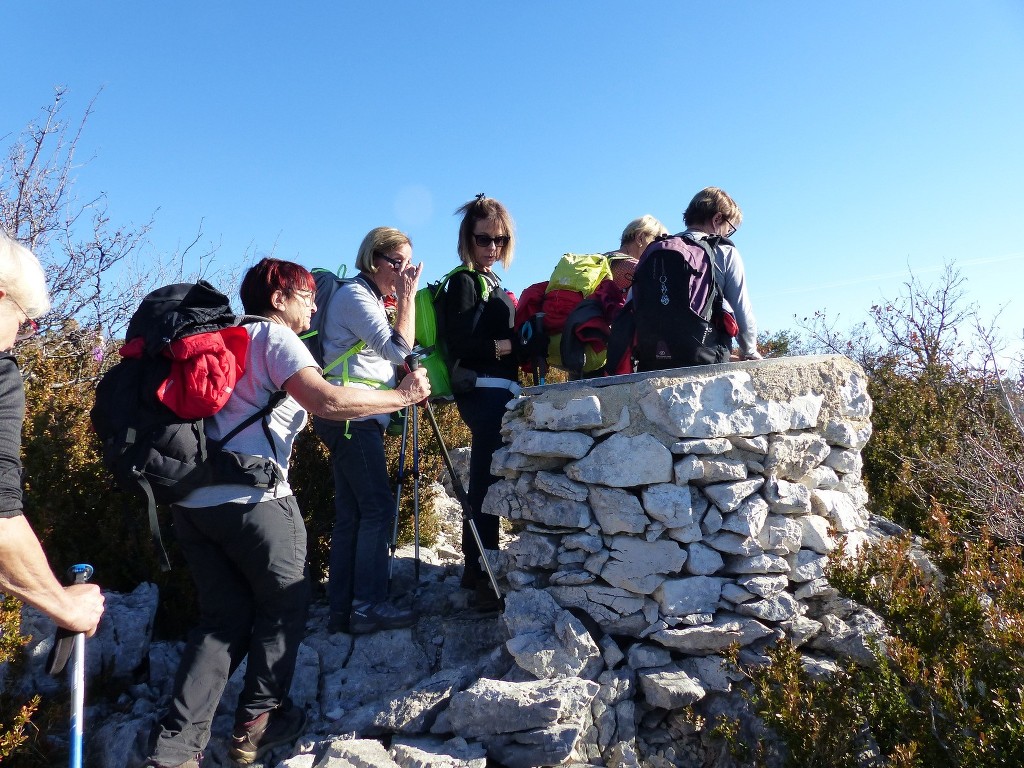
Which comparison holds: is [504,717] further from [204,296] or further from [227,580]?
[204,296]

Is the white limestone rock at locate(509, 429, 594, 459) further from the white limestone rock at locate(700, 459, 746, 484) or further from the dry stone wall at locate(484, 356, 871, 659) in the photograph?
the white limestone rock at locate(700, 459, 746, 484)

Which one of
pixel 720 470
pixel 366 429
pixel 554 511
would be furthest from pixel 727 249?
pixel 366 429

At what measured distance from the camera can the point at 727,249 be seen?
364 centimetres

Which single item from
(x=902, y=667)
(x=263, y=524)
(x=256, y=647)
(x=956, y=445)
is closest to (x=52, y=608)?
(x=263, y=524)

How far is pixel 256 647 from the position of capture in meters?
2.78

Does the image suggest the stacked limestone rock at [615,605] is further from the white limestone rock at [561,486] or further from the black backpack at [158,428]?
the black backpack at [158,428]

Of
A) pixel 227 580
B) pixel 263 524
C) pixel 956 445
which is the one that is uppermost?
pixel 956 445

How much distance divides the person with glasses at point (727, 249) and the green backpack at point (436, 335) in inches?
45.7

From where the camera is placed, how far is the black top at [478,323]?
365cm

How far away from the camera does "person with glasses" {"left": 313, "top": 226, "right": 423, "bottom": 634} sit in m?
3.23

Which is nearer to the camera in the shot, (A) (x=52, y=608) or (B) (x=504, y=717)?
(A) (x=52, y=608)

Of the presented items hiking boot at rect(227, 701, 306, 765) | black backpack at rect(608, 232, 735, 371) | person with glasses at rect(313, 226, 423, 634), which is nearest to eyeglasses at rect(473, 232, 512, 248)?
person with glasses at rect(313, 226, 423, 634)

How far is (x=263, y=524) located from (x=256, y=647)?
0.54 metres

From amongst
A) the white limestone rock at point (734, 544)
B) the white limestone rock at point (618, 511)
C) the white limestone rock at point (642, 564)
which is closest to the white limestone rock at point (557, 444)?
the white limestone rock at point (618, 511)
